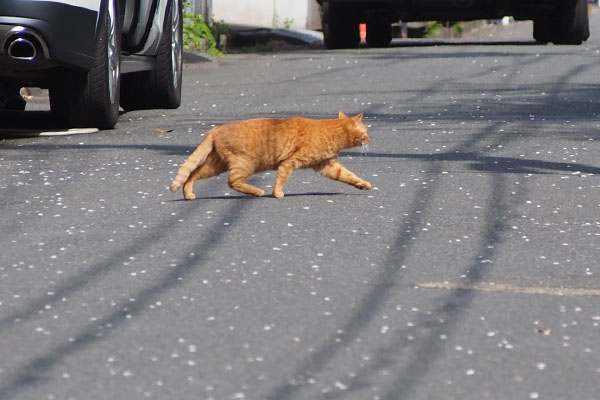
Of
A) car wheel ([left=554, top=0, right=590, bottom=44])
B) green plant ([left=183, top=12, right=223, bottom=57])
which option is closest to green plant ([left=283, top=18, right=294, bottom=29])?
green plant ([left=183, top=12, right=223, bottom=57])

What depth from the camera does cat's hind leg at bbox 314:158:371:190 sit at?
22.4ft

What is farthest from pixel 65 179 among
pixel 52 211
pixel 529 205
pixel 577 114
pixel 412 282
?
pixel 577 114

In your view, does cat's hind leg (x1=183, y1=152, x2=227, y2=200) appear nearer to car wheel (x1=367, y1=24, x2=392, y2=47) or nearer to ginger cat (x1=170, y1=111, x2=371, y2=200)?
ginger cat (x1=170, y1=111, x2=371, y2=200)

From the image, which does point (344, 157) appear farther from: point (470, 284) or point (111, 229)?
point (470, 284)

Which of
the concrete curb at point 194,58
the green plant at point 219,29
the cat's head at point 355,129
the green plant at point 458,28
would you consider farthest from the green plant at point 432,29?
the cat's head at point 355,129

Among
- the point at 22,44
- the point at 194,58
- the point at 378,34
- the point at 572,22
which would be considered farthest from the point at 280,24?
the point at 22,44

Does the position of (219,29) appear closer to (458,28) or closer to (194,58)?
(194,58)

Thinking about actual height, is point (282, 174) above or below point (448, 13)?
above

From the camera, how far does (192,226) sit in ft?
19.3

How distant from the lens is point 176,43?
11297 mm

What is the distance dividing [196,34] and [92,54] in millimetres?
11057

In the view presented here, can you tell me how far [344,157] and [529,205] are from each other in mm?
2076

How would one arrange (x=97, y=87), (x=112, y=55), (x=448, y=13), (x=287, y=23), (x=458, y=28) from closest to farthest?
(x=97, y=87), (x=112, y=55), (x=448, y=13), (x=287, y=23), (x=458, y=28)

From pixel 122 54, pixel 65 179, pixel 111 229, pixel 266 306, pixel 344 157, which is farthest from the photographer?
pixel 122 54
